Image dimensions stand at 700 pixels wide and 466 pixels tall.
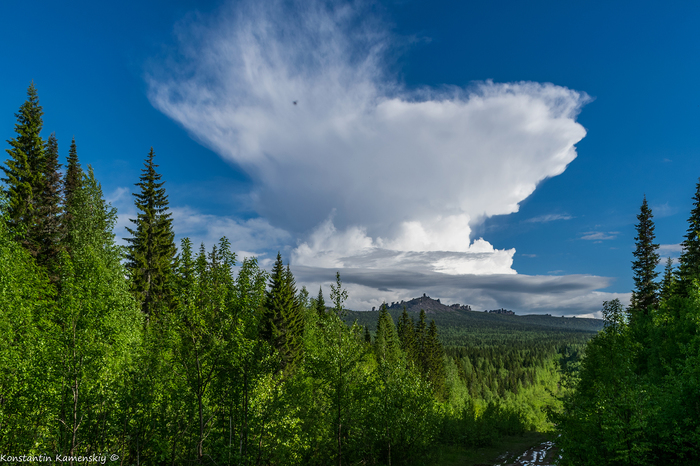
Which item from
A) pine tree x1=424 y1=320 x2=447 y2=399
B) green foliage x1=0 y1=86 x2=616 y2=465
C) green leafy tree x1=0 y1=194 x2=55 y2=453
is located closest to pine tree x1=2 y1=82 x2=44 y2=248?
green foliage x1=0 y1=86 x2=616 y2=465

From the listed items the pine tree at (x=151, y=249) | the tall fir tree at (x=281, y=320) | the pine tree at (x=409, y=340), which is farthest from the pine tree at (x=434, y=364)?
the pine tree at (x=151, y=249)

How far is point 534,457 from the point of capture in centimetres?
4503

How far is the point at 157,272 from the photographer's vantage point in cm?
3550

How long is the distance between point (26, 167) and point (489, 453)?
62.7 m

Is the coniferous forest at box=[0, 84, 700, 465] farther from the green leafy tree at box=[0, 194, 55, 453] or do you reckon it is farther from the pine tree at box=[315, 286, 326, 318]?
the pine tree at box=[315, 286, 326, 318]

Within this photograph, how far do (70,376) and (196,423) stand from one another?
21.9 ft

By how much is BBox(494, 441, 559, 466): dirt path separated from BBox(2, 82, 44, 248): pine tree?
175ft

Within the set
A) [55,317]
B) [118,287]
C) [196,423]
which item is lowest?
[196,423]

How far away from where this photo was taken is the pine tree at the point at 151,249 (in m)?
34.0

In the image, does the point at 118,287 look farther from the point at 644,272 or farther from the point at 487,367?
the point at 487,367

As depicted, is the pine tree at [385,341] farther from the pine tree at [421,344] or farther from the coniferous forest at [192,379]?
the coniferous forest at [192,379]

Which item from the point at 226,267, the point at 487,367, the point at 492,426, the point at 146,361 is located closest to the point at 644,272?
the point at 492,426

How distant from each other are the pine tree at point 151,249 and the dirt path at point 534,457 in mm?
42654

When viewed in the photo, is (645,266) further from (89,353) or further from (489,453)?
(89,353)
